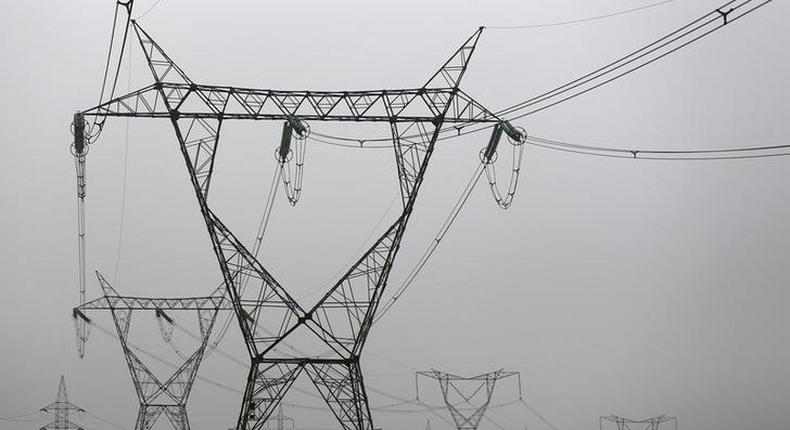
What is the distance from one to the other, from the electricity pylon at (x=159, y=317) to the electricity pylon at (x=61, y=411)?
140 cm

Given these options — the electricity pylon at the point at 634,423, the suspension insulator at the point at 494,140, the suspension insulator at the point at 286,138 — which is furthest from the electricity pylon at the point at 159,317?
the electricity pylon at the point at 634,423

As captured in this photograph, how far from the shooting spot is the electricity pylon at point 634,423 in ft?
55.0

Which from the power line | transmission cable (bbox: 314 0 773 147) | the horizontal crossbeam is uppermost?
the power line

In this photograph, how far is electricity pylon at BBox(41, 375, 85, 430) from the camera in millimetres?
16584

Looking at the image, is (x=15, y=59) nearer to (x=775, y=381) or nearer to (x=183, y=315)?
(x=183, y=315)

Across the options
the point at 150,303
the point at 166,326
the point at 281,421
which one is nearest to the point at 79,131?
the point at 150,303

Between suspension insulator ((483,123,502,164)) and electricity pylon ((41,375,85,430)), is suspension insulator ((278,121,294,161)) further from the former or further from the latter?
electricity pylon ((41,375,85,430))

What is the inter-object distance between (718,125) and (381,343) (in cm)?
932

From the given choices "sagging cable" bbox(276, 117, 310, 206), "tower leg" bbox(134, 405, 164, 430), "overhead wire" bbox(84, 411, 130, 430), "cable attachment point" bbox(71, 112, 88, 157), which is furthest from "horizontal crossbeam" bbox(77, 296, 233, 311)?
"cable attachment point" bbox(71, 112, 88, 157)

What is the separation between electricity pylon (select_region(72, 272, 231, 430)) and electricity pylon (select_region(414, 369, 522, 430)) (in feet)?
16.4

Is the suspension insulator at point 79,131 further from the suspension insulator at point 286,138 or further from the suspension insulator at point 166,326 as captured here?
the suspension insulator at point 166,326

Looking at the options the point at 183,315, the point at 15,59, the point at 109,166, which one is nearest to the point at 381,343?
the point at 183,315

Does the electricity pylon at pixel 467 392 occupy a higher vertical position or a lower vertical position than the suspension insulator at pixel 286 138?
lower

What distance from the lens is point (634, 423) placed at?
16.9 m
